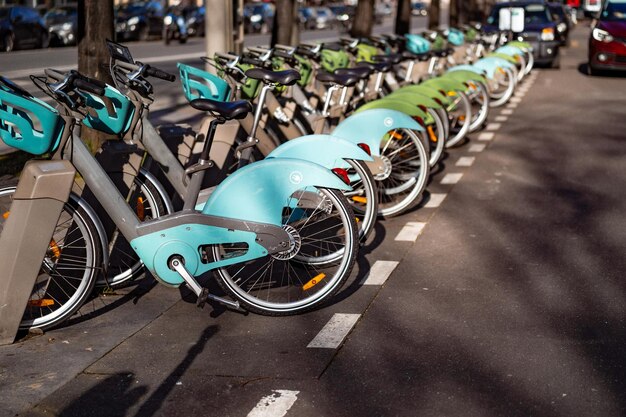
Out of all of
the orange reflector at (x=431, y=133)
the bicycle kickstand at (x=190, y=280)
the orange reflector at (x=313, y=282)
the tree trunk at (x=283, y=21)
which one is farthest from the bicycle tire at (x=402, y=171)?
the tree trunk at (x=283, y=21)

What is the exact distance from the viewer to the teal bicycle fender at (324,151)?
6531mm

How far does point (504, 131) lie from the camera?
14.5 meters

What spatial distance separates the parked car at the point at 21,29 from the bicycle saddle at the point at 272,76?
94.8 feet

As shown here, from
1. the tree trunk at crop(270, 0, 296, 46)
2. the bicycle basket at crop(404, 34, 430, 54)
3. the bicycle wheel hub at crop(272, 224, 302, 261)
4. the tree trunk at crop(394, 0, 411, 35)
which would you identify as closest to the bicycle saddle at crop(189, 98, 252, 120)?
the bicycle wheel hub at crop(272, 224, 302, 261)

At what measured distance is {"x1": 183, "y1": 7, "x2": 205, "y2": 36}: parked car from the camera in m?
48.7

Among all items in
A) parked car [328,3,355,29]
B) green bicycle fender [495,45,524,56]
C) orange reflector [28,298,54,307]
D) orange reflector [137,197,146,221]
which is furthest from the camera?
parked car [328,3,355,29]

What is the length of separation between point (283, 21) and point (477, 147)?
5.66 m

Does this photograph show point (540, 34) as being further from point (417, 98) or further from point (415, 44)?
point (417, 98)

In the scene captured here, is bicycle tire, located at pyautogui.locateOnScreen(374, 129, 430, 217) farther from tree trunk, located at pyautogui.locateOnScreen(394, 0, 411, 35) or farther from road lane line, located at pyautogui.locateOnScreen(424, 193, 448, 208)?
tree trunk, located at pyautogui.locateOnScreen(394, 0, 411, 35)

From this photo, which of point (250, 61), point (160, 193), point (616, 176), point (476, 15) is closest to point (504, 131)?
point (616, 176)

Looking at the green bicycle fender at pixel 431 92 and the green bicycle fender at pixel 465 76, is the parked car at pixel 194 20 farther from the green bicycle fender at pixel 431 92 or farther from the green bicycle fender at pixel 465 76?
the green bicycle fender at pixel 431 92

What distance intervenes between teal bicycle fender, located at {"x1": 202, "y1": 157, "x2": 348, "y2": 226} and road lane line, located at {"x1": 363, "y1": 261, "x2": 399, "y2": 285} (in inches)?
41.9

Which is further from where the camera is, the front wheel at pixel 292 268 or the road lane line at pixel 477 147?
the road lane line at pixel 477 147

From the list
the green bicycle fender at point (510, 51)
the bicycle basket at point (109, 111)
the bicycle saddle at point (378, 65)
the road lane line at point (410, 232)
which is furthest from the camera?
the green bicycle fender at point (510, 51)
